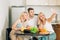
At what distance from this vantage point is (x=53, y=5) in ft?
16.9

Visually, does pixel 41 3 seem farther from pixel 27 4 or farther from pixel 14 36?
pixel 14 36

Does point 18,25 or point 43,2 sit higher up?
point 43,2

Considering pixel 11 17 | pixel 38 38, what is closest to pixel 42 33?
pixel 38 38

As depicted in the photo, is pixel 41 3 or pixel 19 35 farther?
pixel 41 3

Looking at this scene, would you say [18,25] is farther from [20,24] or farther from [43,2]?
[43,2]

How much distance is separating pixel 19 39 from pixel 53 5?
1914 mm

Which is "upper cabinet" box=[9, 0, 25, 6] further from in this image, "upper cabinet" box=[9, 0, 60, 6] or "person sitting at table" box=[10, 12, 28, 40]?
"person sitting at table" box=[10, 12, 28, 40]

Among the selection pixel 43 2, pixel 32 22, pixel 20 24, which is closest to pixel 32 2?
pixel 43 2

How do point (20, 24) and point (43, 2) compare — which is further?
point (43, 2)

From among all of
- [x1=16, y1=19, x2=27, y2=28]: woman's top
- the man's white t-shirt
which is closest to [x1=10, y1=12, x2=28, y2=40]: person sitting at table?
[x1=16, y1=19, x2=27, y2=28]: woman's top

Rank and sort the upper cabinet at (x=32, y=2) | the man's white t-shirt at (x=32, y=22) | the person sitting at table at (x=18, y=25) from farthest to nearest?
1. the upper cabinet at (x=32, y=2)
2. the man's white t-shirt at (x=32, y=22)
3. the person sitting at table at (x=18, y=25)

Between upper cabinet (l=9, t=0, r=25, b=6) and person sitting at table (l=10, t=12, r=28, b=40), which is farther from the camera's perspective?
upper cabinet (l=9, t=0, r=25, b=6)

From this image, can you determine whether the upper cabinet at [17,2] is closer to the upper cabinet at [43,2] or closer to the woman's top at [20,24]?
the upper cabinet at [43,2]

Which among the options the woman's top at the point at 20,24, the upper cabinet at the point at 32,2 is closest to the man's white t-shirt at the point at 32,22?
the woman's top at the point at 20,24
